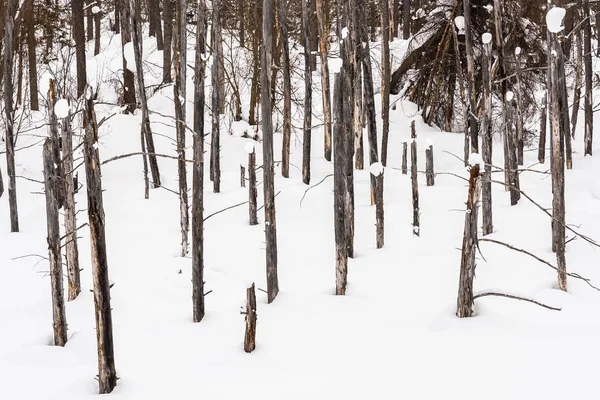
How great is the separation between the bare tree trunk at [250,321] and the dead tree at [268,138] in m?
1.36

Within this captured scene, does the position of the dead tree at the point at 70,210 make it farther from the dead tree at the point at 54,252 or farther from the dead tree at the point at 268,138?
the dead tree at the point at 268,138

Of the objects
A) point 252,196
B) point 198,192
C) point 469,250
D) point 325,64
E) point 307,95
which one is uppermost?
point 325,64

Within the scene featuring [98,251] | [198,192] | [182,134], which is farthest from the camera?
[182,134]

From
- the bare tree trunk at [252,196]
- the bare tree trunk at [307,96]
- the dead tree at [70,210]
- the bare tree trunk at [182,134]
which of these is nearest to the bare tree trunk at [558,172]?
the bare tree trunk at [182,134]

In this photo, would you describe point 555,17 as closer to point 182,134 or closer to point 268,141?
point 268,141

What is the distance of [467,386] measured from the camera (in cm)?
449

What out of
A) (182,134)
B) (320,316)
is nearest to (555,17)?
(320,316)

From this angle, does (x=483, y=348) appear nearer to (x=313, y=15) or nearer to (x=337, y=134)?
(x=337, y=134)

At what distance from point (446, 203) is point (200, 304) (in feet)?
23.6

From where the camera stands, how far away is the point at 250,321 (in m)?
5.15

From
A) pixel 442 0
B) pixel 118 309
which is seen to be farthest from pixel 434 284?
pixel 442 0

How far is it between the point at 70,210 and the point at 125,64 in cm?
1184

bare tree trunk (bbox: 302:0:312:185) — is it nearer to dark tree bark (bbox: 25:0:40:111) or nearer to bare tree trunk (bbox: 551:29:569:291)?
bare tree trunk (bbox: 551:29:569:291)

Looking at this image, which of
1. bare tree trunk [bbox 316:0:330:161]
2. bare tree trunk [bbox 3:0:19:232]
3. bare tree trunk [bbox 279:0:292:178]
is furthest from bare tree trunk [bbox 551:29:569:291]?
bare tree trunk [bbox 3:0:19:232]
